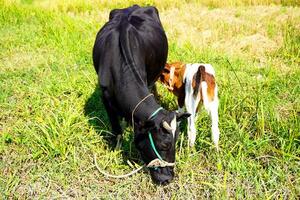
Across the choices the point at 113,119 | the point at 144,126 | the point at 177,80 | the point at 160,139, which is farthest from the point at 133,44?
the point at 160,139

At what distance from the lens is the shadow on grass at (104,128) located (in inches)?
156

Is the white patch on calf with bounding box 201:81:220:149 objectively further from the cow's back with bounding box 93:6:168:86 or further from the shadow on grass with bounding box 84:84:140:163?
the shadow on grass with bounding box 84:84:140:163

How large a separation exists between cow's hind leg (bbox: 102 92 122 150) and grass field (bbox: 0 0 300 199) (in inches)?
3.9

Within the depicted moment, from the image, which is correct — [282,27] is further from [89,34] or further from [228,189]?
[228,189]

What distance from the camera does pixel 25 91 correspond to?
17.1 feet

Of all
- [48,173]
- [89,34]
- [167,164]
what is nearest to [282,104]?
[167,164]

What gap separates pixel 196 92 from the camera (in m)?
3.62

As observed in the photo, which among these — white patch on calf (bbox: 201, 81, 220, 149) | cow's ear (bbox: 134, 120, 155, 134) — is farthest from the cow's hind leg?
white patch on calf (bbox: 201, 81, 220, 149)

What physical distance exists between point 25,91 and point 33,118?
0.88 m

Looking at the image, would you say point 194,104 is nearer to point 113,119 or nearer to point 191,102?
point 191,102

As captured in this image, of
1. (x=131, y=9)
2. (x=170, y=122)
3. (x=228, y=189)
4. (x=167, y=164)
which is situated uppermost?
(x=131, y=9)

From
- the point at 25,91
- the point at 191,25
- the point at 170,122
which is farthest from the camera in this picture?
the point at 191,25

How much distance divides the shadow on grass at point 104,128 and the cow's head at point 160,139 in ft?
1.81

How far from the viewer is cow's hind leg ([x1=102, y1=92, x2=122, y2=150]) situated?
384 cm
